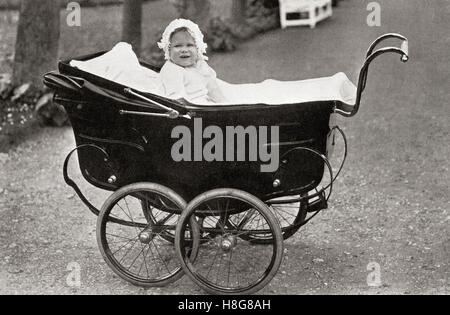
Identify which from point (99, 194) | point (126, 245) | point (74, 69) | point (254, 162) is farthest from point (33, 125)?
point (254, 162)

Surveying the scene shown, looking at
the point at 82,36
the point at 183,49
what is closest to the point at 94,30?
the point at 82,36

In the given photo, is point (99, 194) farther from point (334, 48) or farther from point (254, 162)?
point (334, 48)

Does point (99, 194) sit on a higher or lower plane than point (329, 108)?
lower

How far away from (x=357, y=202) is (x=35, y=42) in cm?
415

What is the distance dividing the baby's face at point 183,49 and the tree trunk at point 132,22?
4747mm

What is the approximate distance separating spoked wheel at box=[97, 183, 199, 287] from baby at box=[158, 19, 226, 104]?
604 mm

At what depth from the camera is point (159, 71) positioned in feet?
16.0

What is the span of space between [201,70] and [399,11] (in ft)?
16.5

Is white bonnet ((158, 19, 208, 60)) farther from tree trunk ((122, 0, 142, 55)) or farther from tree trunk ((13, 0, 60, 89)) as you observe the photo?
tree trunk ((122, 0, 142, 55))

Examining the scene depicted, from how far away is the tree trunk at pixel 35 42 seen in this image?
8008mm

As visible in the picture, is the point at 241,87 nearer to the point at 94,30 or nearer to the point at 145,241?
the point at 145,241

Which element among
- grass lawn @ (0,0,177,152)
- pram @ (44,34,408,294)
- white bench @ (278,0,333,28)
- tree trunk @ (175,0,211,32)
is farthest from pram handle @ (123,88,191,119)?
white bench @ (278,0,333,28)

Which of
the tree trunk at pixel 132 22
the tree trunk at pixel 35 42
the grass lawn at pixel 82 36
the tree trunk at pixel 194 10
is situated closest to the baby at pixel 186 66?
the grass lawn at pixel 82 36

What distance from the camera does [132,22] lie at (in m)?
9.18
